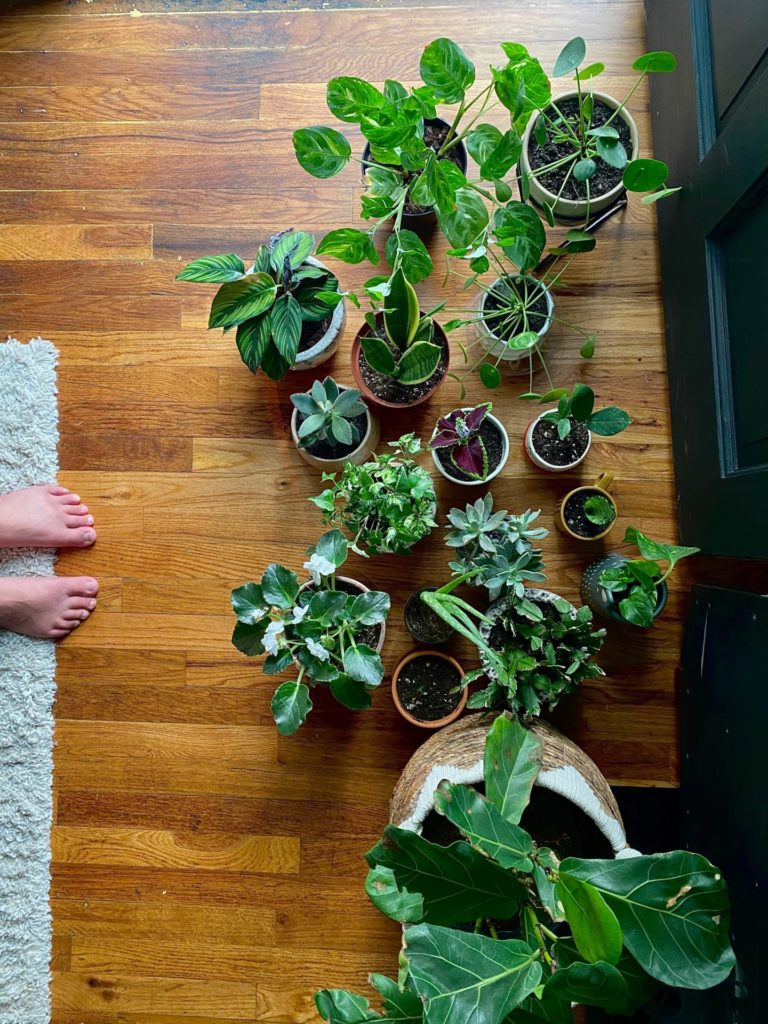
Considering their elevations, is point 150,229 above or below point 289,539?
above

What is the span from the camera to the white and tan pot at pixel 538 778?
4.05 ft

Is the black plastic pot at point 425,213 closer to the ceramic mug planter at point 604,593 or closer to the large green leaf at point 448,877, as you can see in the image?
the ceramic mug planter at point 604,593

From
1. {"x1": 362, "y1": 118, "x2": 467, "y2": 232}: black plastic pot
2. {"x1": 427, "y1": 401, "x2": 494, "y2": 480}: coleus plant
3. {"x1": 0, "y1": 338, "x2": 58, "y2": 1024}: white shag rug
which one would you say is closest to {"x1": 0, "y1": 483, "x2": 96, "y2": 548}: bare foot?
{"x1": 0, "y1": 338, "x2": 58, "y2": 1024}: white shag rug

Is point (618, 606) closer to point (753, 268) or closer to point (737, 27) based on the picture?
point (753, 268)

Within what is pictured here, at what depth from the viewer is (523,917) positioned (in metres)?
1.06

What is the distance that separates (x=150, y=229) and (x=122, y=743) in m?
1.27

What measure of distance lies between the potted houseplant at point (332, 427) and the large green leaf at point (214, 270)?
0.25 metres

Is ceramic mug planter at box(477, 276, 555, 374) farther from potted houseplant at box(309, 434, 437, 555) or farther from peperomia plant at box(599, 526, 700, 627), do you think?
peperomia plant at box(599, 526, 700, 627)

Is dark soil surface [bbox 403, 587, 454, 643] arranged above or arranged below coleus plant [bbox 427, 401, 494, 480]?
below

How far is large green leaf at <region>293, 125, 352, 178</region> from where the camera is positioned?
129 cm

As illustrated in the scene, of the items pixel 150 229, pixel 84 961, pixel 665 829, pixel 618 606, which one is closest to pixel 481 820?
pixel 618 606

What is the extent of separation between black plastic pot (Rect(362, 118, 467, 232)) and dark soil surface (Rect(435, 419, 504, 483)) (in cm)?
48

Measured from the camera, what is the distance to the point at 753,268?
131cm

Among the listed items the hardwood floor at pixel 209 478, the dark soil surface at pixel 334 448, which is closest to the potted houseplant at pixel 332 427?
the dark soil surface at pixel 334 448
